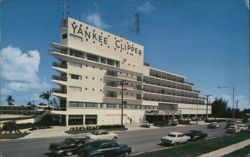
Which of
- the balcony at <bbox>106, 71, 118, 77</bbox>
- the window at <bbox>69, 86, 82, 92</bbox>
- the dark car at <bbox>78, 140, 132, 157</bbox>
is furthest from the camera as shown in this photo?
the balcony at <bbox>106, 71, 118, 77</bbox>

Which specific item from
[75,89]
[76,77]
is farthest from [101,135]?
[76,77]

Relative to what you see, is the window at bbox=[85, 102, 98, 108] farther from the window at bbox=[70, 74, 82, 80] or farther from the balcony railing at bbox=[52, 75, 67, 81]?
the balcony railing at bbox=[52, 75, 67, 81]

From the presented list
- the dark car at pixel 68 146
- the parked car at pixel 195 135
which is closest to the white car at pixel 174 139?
the parked car at pixel 195 135

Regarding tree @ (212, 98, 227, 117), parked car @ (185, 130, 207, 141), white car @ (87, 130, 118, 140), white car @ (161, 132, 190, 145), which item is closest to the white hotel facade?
white car @ (87, 130, 118, 140)

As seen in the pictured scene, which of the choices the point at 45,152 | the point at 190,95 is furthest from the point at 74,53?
the point at 190,95

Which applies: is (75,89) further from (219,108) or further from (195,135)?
(219,108)

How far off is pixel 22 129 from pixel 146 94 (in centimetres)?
5201

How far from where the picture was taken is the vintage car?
2409cm

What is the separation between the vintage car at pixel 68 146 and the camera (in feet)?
79.0

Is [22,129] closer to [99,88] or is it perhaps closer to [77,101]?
[77,101]

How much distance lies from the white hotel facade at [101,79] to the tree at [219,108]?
63.6 meters

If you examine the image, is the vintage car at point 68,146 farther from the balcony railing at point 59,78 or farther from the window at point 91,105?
the window at point 91,105

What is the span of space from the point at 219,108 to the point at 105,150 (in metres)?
151

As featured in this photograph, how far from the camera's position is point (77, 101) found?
226 ft
